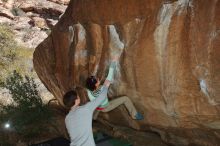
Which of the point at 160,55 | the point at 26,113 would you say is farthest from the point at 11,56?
the point at 160,55

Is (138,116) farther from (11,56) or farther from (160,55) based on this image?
(11,56)

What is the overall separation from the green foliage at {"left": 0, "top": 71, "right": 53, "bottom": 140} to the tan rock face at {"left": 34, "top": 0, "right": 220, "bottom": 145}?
2.15 meters

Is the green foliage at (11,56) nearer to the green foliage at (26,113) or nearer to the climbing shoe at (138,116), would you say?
the green foliage at (26,113)

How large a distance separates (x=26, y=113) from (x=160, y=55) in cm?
473

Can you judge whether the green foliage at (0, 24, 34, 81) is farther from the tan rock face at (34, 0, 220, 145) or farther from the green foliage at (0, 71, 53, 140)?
the tan rock face at (34, 0, 220, 145)

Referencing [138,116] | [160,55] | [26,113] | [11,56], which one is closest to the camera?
[160,55]

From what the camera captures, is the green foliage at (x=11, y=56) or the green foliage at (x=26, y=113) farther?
the green foliage at (x=11, y=56)

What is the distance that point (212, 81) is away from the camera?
4895mm

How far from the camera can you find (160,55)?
212 inches

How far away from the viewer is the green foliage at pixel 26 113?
8656 millimetres

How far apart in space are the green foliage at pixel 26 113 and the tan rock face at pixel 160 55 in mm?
2154

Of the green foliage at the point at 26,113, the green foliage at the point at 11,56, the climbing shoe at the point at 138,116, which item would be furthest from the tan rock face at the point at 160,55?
the green foliage at the point at 11,56

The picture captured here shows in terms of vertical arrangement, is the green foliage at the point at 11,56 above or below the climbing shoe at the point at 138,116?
below

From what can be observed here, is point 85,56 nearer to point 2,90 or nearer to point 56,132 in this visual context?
point 56,132
